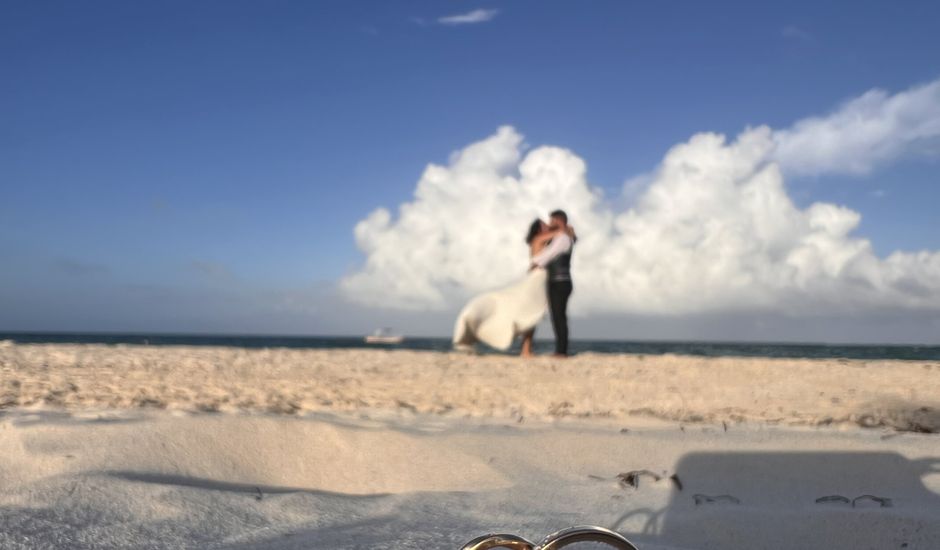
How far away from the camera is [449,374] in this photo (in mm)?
7555

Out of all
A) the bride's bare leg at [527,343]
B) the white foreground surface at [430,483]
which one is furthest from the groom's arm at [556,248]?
the white foreground surface at [430,483]

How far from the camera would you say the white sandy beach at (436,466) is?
220 cm

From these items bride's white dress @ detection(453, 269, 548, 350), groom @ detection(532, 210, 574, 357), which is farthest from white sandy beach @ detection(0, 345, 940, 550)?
bride's white dress @ detection(453, 269, 548, 350)

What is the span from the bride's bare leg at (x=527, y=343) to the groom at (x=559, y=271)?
49 centimetres

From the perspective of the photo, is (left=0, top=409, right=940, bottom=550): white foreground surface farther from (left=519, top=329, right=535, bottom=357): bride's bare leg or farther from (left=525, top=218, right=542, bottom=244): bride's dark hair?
(left=525, top=218, right=542, bottom=244): bride's dark hair

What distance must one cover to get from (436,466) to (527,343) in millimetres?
8206

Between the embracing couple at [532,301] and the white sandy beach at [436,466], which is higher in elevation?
the embracing couple at [532,301]

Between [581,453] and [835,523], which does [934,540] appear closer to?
[835,523]

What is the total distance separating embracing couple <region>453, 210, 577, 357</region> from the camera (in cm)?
1071

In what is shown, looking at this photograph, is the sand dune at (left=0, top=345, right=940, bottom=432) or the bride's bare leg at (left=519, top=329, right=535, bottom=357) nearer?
the sand dune at (left=0, top=345, right=940, bottom=432)

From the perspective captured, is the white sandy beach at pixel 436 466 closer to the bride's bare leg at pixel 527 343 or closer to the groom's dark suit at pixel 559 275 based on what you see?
the groom's dark suit at pixel 559 275

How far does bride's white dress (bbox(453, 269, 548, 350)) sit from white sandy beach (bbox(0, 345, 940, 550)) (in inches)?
219

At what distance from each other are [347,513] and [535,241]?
9315 millimetres

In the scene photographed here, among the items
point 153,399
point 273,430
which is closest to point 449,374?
point 153,399
